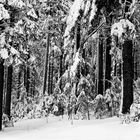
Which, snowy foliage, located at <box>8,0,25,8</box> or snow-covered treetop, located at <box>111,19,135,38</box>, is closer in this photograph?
snow-covered treetop, located at <box>111,19,135,38</box>

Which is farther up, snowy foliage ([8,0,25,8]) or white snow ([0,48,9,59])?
snowy foliage ([8,0,25,8])

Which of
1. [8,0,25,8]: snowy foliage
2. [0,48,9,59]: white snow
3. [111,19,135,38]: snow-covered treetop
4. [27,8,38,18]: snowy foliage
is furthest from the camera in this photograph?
[27,8,38,18]: snowy foliage

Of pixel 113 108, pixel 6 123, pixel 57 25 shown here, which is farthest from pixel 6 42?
pixel 57 25

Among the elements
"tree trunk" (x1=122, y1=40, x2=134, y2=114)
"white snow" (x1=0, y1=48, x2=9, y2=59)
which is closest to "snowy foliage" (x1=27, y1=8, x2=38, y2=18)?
"white snow" (x1=0, y1=48, x2=9, y2=59)

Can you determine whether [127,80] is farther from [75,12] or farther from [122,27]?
[75,12]

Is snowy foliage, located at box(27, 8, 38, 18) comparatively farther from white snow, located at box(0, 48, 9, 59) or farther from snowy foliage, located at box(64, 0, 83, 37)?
white snow, located at box(0, 48, 9, 59)

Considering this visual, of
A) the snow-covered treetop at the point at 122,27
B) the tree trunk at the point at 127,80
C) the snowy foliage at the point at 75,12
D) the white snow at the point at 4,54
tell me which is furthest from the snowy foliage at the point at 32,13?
the tree trunk at the point at 127,80

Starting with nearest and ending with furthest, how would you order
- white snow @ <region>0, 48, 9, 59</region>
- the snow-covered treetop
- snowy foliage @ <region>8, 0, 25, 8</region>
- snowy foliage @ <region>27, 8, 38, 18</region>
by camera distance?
the snow-covered treetop < white snow @ <region>0, 48, 9, 59</region> < snowy foliage @ <region>8, 0, 25, 8</region> < snowy foliage @ <region>27, 8, 38, 18</region>

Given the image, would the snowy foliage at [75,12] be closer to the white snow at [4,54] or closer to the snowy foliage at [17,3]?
the snowy foliage at [17,3]

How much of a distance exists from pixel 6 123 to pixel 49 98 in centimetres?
601

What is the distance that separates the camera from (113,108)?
14.5 m

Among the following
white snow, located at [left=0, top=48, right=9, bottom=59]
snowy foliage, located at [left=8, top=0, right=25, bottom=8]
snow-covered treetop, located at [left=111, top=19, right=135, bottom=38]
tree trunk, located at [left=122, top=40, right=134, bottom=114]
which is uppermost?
snowy foliage, located at [left=8, top=0, right=25, bottom=8]

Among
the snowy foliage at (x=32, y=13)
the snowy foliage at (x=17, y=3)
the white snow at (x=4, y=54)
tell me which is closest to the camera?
the white snow at (x=4, y=54)

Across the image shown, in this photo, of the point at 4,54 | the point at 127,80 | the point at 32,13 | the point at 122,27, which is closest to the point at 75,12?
the point at 122,27
